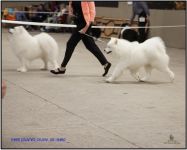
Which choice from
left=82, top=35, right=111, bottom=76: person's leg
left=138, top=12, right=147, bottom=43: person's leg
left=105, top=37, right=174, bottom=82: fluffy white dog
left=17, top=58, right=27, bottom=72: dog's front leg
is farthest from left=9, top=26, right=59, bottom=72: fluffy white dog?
left=138, top=12, right=147, bottom=43: person's leg

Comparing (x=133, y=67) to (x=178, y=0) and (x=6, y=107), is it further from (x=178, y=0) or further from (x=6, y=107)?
(x=178, y=0)

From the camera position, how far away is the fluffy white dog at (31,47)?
9.85m

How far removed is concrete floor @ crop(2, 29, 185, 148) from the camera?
5.09 meters

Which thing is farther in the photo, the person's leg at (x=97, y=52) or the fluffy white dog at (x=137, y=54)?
the person's leg at (x=97, y=52)

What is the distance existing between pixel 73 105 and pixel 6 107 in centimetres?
89

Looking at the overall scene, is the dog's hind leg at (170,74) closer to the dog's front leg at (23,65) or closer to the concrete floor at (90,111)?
the concrete floor at (90,111)

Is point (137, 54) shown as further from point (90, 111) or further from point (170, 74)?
point (90, 111)

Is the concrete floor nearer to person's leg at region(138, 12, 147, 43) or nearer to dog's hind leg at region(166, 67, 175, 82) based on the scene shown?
dog's hind leg at region(166, 67, 175, 82)

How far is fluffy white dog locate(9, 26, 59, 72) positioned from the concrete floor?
32 cm

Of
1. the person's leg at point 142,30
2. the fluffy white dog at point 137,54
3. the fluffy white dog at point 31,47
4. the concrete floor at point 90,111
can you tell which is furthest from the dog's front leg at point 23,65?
the person's leg at point 142,30

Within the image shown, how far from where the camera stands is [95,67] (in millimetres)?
10898

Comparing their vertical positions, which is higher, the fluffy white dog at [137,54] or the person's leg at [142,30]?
the fluffy white dog at [137,54]

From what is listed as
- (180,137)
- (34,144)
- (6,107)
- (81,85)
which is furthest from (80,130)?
(81,85)

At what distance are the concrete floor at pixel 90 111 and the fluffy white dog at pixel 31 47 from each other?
0.32m
